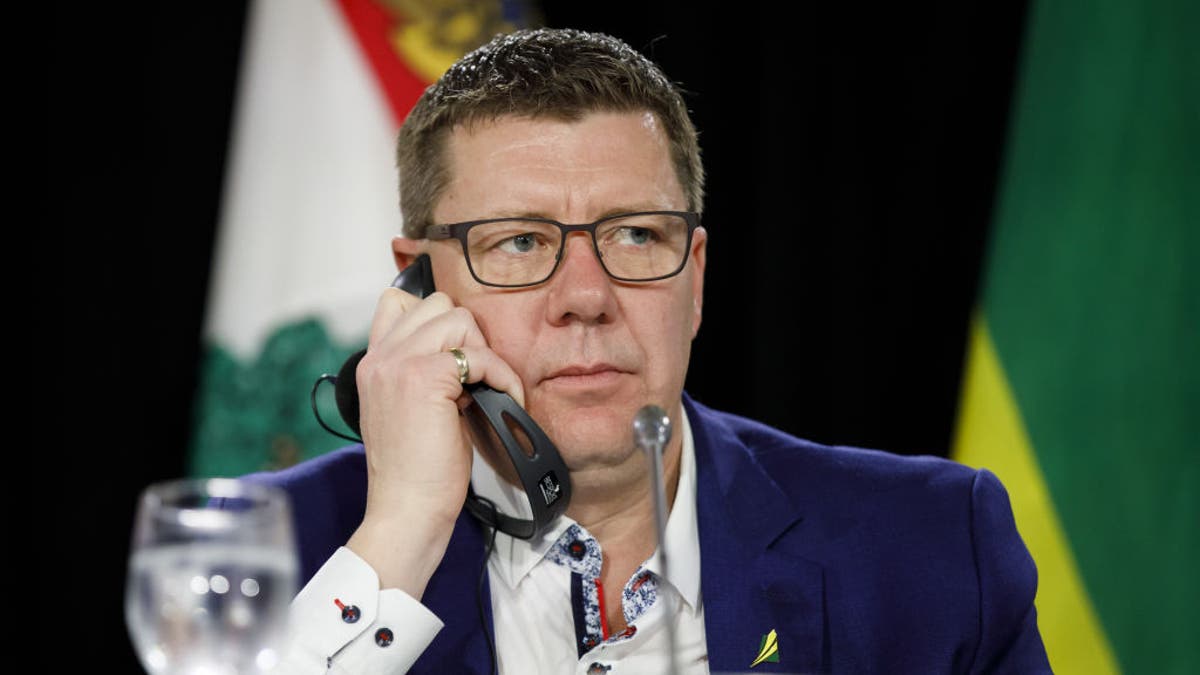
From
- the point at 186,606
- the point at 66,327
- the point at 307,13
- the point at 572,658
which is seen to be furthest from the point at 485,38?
the point at 186,606

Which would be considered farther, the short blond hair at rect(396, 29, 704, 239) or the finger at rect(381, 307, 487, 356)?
the short blond hair at rect(396, 29, 704, 239)

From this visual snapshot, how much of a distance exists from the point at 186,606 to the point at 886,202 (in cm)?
257

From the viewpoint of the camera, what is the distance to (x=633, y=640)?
198 centimetres

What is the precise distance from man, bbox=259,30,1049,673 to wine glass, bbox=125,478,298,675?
2.28ft

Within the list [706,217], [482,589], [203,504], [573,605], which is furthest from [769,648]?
[706,217]

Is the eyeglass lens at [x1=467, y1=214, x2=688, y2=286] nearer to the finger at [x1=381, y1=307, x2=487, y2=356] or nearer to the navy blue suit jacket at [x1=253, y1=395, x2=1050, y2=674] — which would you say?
the finger at [x1=381, y1=307, x2=487, y2=356]

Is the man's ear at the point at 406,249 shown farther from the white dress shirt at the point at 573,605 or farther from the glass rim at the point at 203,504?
the glass rim at the point at 203,504

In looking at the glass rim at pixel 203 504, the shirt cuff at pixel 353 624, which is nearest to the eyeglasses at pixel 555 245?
the shirt cuff at pixel 353 624

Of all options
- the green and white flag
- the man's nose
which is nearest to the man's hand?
the man's nose

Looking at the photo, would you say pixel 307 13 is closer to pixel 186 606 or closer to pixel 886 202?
pixel 886 202

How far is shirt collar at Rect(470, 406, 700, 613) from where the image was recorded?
210 centimetres

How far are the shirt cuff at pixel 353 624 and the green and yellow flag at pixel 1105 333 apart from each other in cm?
193

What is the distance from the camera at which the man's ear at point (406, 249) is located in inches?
88.0

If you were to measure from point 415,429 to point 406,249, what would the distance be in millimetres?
499
